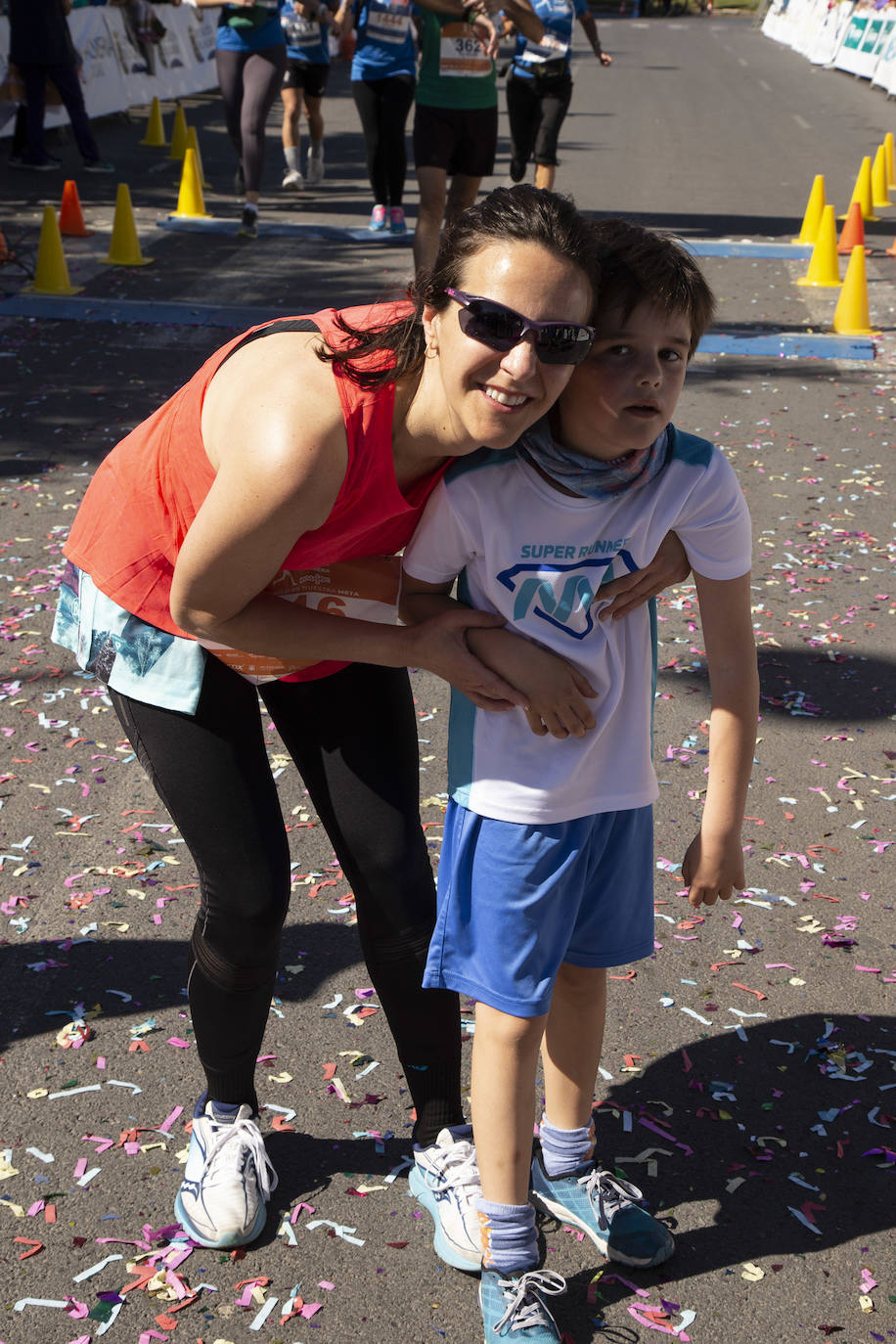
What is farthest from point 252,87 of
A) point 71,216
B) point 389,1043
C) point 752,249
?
point 389,1043

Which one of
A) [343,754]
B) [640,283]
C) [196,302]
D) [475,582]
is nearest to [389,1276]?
[343,754]

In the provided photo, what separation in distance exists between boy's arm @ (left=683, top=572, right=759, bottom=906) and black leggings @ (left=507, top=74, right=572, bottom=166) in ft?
32.8

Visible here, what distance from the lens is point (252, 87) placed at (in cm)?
1095

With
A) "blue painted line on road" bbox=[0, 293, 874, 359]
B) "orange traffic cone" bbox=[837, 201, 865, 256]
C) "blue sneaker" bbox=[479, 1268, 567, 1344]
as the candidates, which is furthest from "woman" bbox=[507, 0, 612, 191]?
"blue sneaker" bbox=[479, 1268, 567, 1344]

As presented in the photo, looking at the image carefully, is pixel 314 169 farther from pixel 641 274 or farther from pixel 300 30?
pixel 641 274

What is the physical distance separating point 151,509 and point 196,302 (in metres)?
7.85

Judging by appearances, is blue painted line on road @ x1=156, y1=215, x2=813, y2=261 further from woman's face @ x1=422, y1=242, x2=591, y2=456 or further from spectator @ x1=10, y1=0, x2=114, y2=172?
woman's face @ x1=422, y1=242, x2=591, y2=456

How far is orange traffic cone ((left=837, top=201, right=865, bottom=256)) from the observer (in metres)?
11.7

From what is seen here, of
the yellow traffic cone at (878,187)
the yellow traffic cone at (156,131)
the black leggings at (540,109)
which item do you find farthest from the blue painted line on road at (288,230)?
the yellow traffic cone at (878,187)

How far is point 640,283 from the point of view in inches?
79.9

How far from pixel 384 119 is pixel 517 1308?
1017cm

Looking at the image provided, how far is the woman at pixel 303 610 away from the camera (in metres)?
2.00

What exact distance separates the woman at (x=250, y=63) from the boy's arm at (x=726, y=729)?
994 centimetres

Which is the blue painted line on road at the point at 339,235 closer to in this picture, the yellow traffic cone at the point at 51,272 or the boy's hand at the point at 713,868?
the yellow traffic cone at the point at 51,272
